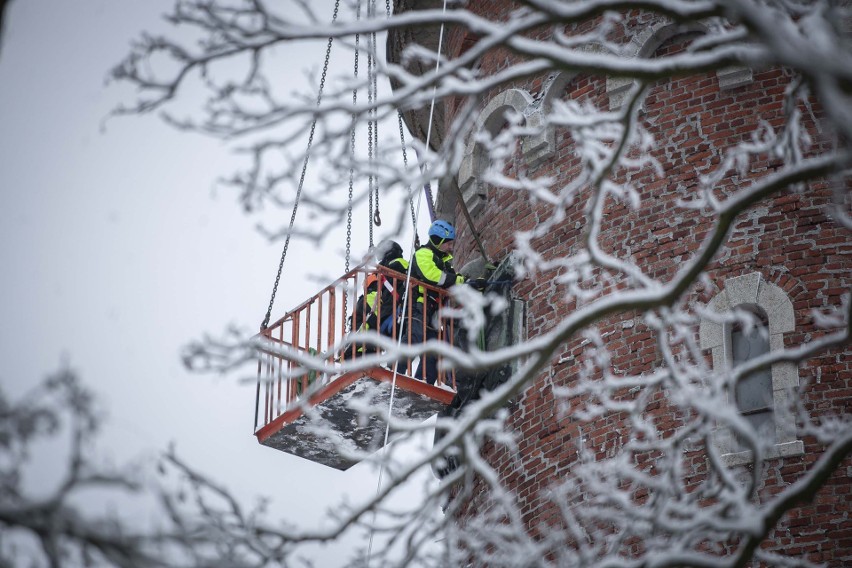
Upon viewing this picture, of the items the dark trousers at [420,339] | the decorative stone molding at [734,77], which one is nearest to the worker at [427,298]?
the dark trousers at [420,339]

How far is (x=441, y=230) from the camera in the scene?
13.5 meters

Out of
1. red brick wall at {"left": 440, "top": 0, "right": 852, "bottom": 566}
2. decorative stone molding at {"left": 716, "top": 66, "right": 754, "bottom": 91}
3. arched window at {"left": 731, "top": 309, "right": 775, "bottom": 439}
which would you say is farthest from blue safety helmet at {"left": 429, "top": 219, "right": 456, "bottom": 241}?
arched window at {"left": 731, "top": 309, "right": 775, "bottom": 439}

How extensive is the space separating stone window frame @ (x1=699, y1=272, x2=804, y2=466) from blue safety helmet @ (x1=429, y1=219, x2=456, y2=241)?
127 inches

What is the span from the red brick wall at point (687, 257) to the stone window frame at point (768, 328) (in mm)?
75

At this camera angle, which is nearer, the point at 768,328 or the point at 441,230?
the point at 768,328

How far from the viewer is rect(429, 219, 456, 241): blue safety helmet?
13445 mm

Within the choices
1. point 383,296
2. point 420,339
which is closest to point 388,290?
point 383,296

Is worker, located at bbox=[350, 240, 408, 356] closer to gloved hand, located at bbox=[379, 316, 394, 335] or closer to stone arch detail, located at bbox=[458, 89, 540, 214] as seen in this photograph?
gloved hand, located at bbox=[379, 316, 394, 335]

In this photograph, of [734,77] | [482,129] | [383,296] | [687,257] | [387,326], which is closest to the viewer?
[687,257]

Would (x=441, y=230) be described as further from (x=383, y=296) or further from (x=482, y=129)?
(x=482, y=129)

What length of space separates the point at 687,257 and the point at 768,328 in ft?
3.04

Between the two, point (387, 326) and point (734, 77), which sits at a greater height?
point (734, 77)

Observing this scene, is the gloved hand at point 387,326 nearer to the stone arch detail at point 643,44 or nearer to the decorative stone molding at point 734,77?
the stone arch detail at point 643,44

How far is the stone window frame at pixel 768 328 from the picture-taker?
10.4m
